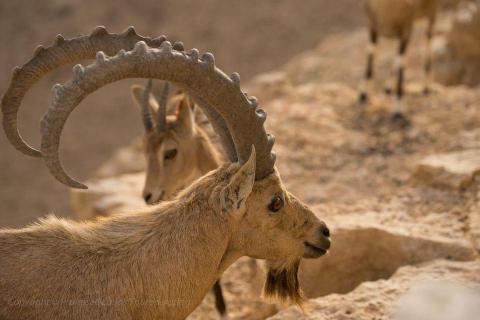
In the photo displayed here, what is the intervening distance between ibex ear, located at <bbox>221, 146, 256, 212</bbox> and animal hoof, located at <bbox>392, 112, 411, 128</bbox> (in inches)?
249

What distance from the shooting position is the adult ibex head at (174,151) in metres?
5.97

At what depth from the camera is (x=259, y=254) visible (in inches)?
149

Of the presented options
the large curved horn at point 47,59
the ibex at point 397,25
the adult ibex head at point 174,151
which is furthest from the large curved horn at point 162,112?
the ibex at point 397,25

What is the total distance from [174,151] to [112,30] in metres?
15.8

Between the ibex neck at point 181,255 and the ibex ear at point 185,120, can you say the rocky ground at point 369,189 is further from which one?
the ibex ear at point 185,120

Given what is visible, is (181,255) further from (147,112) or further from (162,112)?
(147,112)

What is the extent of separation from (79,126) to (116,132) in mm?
1104

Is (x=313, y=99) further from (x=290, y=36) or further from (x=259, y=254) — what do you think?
(x=290, y=36)

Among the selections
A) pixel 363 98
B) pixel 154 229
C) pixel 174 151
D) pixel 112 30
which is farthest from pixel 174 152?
pixel 112 30

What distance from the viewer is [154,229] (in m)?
3.51

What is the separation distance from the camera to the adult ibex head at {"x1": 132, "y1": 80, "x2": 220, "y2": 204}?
5.97m

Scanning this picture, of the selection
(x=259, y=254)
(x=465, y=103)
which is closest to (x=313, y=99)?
(x=465, y=103)

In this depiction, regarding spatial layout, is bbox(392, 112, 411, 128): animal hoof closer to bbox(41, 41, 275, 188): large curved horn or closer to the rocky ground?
the rocky ground

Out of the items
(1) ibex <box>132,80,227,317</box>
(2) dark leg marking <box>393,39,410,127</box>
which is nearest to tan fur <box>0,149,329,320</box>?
(1) ibex <box>132,80,227,317</box>
